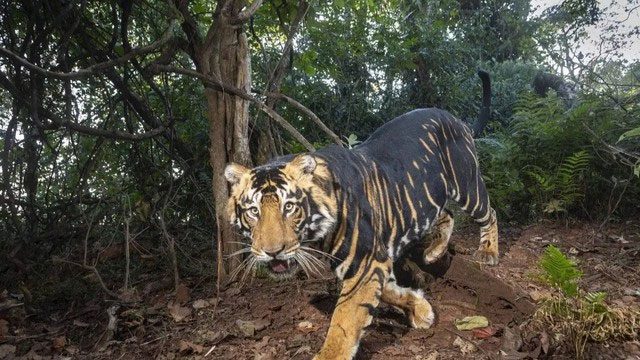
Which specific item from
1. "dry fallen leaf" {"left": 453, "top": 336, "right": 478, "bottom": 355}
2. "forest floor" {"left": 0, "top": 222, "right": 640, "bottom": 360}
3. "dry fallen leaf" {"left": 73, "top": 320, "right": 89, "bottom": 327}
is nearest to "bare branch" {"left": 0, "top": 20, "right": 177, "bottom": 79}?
"forest floor" {"left": 0, "top": 222, "right": 640, "bottom": 360}

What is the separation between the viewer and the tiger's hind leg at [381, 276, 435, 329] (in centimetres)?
317

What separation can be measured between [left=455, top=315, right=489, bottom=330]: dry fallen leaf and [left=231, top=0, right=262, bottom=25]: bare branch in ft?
8.44

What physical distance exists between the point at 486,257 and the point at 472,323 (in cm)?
132

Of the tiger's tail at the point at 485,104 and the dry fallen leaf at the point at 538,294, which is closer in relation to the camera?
the dry fallen leaf at the point at 538,294

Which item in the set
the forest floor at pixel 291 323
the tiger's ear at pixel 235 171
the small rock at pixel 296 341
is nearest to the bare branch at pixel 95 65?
the tiger's ear at pixel 235 171

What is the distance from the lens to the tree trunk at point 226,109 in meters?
3.89

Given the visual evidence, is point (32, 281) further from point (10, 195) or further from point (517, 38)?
point (517, 38)

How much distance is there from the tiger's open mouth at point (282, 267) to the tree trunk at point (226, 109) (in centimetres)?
140

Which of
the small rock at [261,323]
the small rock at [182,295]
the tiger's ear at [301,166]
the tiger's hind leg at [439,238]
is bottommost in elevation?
the small rock at [261,323]

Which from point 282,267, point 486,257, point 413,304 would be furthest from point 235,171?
point 486,257

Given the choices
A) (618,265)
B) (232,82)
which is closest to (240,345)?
(232,82)

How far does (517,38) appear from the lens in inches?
560

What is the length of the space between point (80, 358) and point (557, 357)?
2.95m

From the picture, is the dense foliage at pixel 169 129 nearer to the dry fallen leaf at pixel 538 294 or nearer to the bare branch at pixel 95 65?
the bare branch at pixel 95 65
